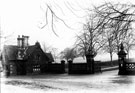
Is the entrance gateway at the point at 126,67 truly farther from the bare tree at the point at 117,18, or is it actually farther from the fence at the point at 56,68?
the bare tree at the point at 117,18

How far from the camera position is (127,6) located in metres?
7.71

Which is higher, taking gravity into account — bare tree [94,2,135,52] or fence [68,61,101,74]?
bare tree [94,2,135,52]

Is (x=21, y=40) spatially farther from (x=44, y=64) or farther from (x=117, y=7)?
(x=117, y=7)

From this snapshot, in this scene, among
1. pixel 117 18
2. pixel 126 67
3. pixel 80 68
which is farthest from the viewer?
pixel 80 68

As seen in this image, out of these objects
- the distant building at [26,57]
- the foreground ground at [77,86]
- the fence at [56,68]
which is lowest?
the foreground ground at [77,86]

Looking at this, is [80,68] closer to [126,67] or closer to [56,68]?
[56,68]

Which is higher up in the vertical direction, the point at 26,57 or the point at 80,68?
the point at 26,57

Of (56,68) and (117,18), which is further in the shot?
(56,68)

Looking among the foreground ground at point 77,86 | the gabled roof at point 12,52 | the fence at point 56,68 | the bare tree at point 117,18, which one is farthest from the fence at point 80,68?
the bare tree at point 117,18

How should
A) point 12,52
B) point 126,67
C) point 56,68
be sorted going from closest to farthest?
1. point 126,67
2. point 56,68
3. point 12,52

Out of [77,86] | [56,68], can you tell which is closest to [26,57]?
[56,68]

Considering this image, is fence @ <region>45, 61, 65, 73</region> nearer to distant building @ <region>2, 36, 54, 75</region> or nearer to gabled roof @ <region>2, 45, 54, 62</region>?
distant building @ <region>2, 36, 54, 75</region>

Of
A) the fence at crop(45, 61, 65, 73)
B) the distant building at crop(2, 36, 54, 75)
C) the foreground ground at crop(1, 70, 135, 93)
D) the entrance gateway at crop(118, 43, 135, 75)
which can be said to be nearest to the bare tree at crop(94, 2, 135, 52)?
the foreground ground at crop(1, 70, 135, 93)

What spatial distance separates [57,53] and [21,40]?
67690 millimetres
